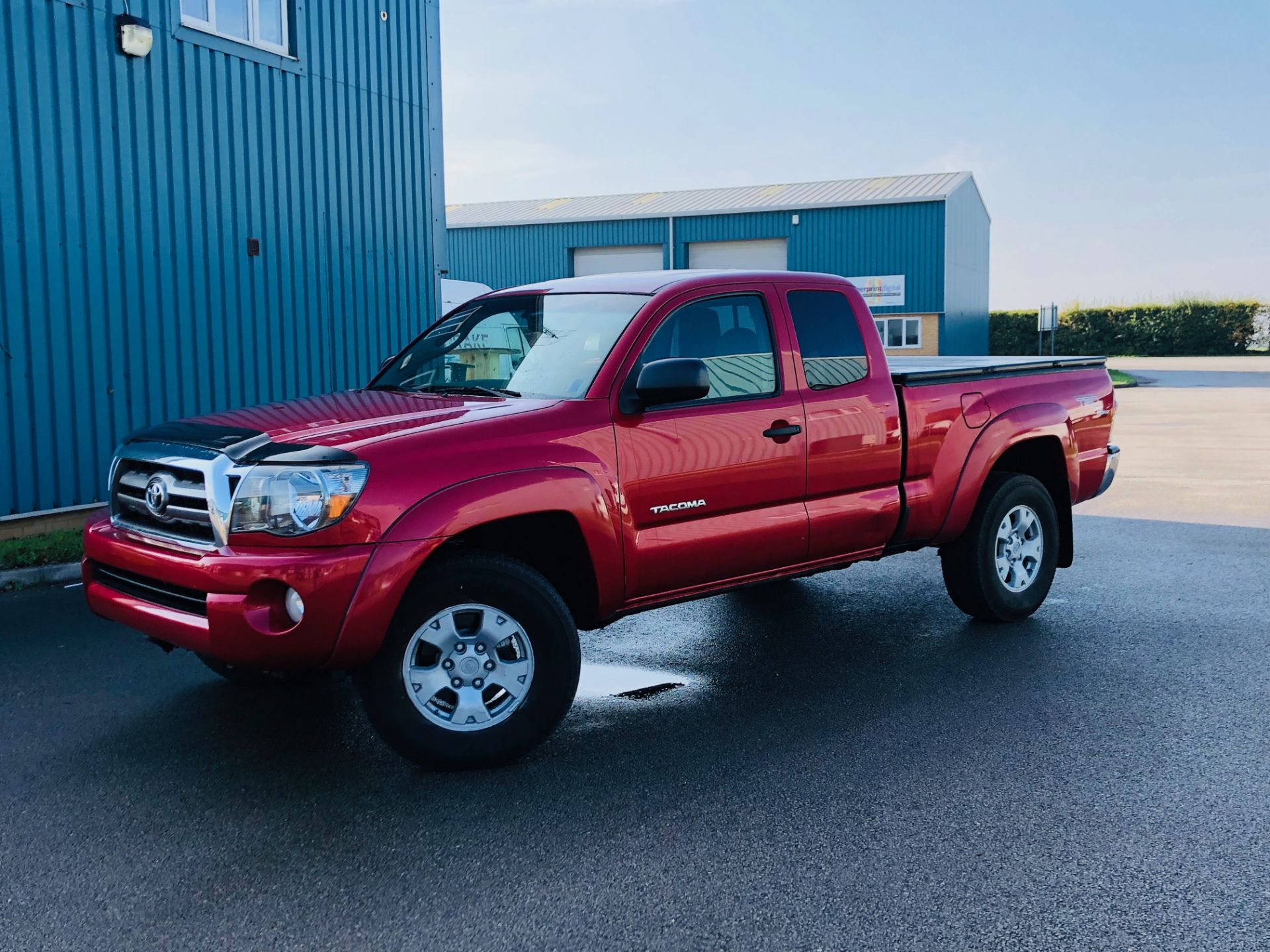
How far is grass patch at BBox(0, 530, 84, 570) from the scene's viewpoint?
27.1 ft

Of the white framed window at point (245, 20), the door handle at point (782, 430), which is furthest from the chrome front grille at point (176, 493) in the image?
the white framed window at point (245, 20)

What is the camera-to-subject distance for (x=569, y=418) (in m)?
4.81

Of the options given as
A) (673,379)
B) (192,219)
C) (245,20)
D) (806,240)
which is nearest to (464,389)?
(673,379)

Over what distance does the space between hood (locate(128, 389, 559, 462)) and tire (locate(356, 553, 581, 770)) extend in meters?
0.56

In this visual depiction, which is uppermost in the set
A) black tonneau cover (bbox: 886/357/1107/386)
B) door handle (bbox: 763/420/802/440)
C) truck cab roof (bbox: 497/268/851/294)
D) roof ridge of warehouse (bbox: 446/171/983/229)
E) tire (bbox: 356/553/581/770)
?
roof ridge of warehouse (bbox: 446/171/983/229)

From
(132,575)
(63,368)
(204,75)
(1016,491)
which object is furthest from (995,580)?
(204,75)

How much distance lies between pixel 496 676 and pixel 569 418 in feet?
3.50

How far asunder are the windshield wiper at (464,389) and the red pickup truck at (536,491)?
0.03 meters

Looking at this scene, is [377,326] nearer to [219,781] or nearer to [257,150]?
[257,150]

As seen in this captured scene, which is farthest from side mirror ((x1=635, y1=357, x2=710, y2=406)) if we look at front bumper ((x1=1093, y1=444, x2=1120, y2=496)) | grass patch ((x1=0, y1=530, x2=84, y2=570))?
grass patch ((x1=0, y1=530, x2=84, y2=570))

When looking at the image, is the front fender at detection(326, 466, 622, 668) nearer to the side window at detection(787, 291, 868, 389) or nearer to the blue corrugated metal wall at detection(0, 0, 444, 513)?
the side window at detection(787, 291, 868, 389)

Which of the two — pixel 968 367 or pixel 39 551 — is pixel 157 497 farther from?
pixel 39 551

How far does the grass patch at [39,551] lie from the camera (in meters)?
Answer: 8.27

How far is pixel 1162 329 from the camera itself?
Answer: 186 feet
